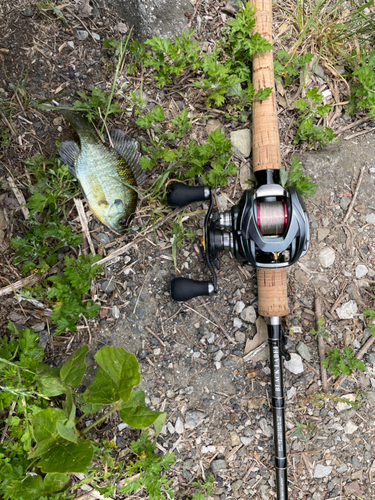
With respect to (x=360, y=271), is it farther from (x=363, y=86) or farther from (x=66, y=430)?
(x=66, y=430)

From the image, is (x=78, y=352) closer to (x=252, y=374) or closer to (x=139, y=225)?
(x=139, y=225)

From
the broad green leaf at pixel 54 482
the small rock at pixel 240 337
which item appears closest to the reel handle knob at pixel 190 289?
the small rock at pixel 240 337

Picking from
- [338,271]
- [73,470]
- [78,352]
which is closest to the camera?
[73,470]

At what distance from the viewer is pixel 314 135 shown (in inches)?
114

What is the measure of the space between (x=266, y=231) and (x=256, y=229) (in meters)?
0.11

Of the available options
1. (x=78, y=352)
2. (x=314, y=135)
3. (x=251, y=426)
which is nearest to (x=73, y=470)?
(x=78, y=352)

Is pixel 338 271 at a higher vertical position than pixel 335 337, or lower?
higher

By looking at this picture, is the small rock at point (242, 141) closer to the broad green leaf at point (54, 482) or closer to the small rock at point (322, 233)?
the small rock at point (322, 233)

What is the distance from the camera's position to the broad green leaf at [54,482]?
2.21 metres

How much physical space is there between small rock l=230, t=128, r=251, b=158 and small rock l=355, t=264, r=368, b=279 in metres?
1.21

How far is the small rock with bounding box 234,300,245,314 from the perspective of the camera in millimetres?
2779

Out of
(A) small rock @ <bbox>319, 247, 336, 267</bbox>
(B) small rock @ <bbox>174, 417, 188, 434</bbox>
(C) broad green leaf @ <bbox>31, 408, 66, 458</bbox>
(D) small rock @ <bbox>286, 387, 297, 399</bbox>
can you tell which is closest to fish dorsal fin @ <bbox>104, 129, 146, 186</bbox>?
(A) small rock @ <bbox>319, 247, 336, 267</bbox>

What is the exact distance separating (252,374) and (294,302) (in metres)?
0.61

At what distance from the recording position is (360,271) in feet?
9.48
